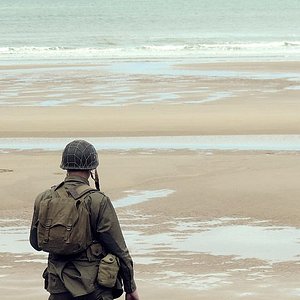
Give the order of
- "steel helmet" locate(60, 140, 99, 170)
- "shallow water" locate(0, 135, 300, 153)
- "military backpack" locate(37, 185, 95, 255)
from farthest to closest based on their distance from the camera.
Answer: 1. "shallow water" locate(0, 135, 300, 153)
2. "steel helmet" locate(60, 140, 99, 170)
3. "military backpack" locate(37, 185, 95, 255)

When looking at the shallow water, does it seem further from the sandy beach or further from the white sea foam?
the white sea foam

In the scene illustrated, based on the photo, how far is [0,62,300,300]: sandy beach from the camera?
863 centimetres

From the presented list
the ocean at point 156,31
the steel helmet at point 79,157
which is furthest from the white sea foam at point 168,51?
the steel helmet at point 79,157

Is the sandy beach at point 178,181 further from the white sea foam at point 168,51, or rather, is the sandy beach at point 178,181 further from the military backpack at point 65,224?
the white sea foam at point 168,51

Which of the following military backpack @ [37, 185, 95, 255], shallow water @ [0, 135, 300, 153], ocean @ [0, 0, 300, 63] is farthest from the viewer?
ocean @ [0, 0, 300, 63]

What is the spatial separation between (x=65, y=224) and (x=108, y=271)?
0.32 m

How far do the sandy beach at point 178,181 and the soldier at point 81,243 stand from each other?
2713mm

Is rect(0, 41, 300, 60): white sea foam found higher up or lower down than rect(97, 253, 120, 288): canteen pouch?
higher up

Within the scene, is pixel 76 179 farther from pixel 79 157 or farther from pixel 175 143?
pixel 175 143

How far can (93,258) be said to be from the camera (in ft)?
16.7

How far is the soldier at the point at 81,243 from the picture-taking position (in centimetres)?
501

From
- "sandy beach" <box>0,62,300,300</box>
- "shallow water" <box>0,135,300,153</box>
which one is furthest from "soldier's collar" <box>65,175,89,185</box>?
"shallow water" <box>0,135,300,153</box>

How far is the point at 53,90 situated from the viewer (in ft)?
89.2

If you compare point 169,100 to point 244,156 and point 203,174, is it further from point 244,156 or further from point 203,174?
point 203,174
